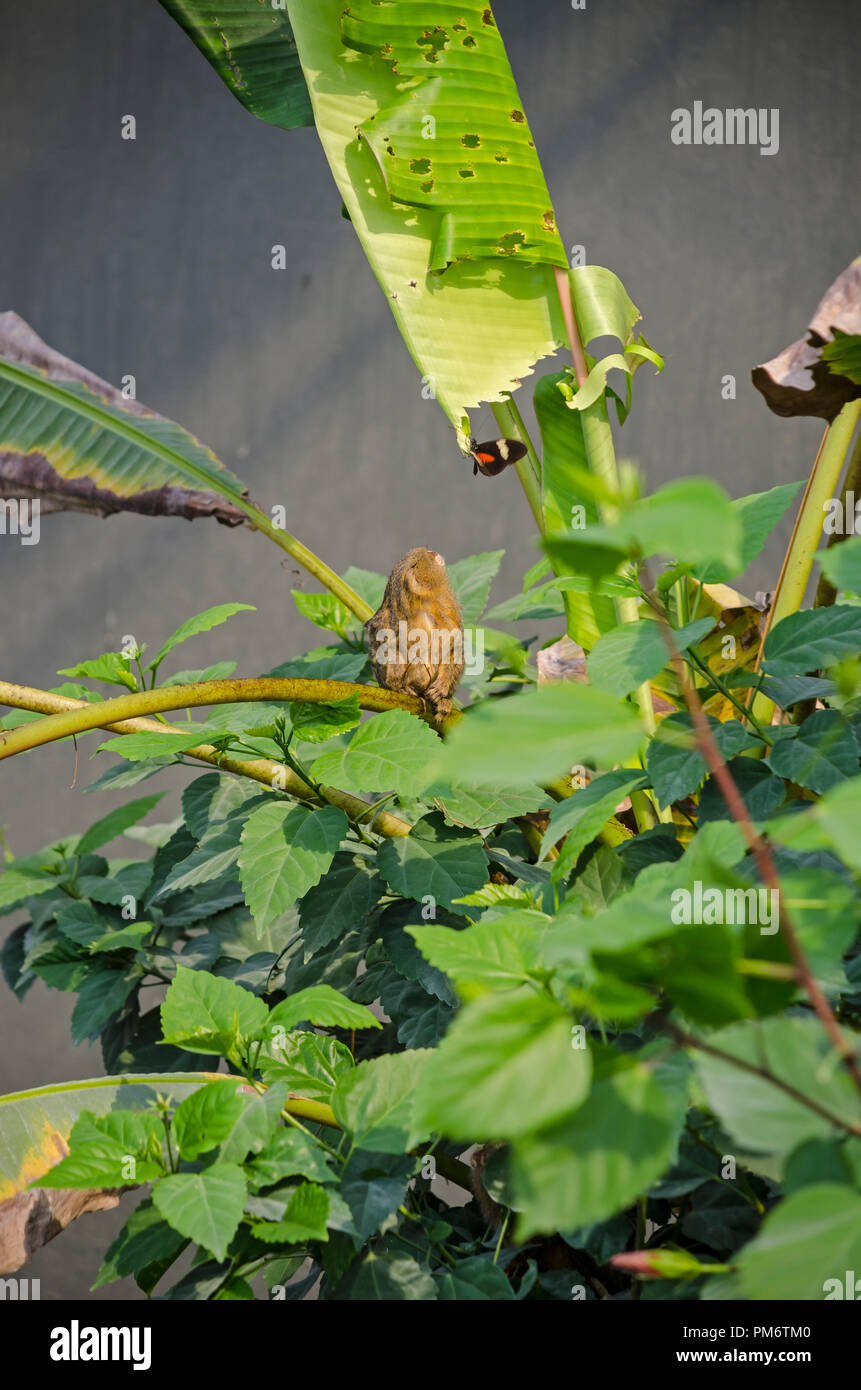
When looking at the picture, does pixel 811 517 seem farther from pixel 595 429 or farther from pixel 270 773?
pixel 270 773


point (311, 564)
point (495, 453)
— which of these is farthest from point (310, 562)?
point (495, 453)

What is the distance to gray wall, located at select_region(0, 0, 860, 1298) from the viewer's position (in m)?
1.49

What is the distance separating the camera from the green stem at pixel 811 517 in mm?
610

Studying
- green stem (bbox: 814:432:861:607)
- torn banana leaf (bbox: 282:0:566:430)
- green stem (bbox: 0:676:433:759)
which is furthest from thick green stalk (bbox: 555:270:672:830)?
green stem (bbox: 0:676:433:759)

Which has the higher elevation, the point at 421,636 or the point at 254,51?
the point at 254,51

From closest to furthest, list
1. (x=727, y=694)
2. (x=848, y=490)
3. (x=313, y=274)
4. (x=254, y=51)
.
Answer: (x=727, y=694), (x=848, y=490), (x=254, y=51), (x=313, y=274)

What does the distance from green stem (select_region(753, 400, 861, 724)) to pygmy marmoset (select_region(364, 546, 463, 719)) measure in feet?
0.64

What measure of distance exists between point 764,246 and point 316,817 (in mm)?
1416

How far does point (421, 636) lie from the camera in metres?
0.59

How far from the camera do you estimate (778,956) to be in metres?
0.20

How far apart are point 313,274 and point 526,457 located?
103cm

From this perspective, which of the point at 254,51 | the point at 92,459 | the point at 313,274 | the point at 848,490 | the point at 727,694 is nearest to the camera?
the point at 727,694
